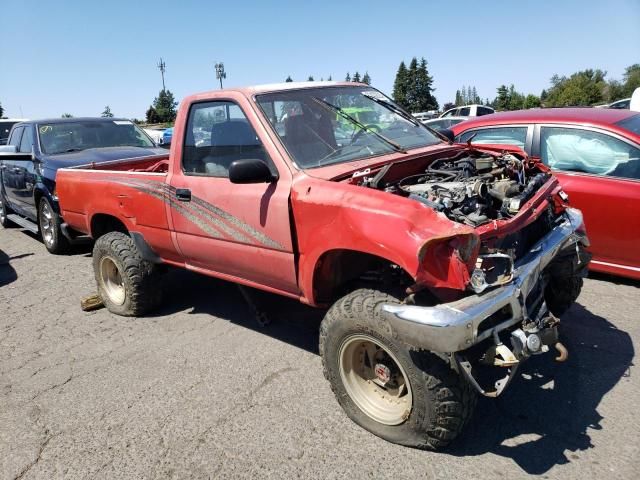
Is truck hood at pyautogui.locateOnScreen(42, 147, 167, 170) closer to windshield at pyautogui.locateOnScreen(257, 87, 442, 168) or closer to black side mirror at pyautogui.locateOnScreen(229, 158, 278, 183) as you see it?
windshield at pyautogui.locateOnScreen(257, 87, 442, 168)

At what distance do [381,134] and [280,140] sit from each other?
0.87 meters

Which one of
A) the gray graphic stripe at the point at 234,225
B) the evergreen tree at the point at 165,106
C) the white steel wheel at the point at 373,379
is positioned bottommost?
the white steel wheel at the point at 373,379

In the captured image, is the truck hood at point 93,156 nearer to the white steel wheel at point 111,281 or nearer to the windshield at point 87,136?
the windshield at point 87,136

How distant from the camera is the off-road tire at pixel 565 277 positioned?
3654mm

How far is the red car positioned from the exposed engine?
126 centimetres

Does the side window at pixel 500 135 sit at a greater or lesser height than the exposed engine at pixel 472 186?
greater

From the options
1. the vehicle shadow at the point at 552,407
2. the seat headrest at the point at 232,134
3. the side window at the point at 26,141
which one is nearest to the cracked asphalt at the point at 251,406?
the vehicle shadow at the point at 552,407

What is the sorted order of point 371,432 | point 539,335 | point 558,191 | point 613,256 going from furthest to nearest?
1. point 613,256
2. point 558,191
3. point 371,432
4. point 539,335

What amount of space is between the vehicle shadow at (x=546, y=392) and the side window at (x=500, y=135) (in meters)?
1.98

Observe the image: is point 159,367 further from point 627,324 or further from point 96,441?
point 627,324

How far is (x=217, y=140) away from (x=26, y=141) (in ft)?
19.2

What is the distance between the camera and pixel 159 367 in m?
3.98

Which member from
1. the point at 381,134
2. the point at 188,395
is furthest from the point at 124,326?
the point at 381,134

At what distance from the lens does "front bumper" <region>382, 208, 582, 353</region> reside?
2375 millimetres
